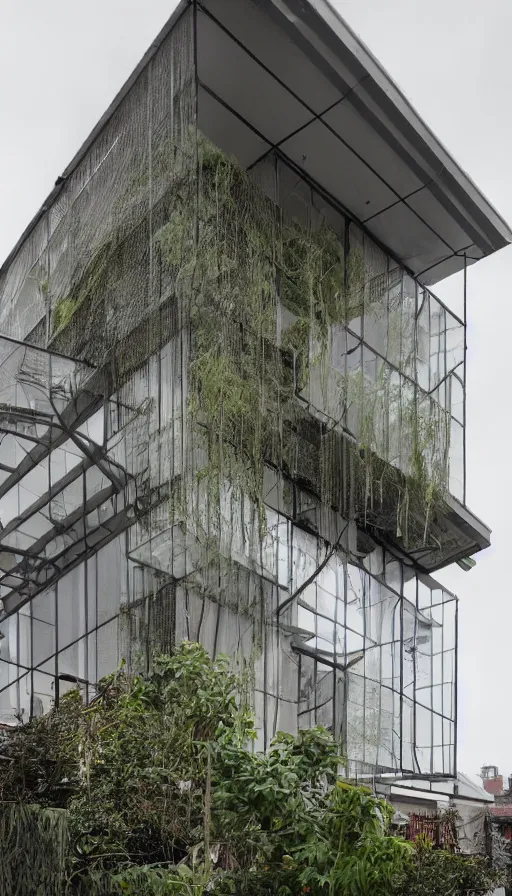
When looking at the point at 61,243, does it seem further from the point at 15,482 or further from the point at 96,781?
the point at 96,781

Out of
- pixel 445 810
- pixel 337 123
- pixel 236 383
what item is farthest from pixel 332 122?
pixel 445 810

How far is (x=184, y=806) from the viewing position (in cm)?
1041

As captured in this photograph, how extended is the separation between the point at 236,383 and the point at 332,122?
3.95m

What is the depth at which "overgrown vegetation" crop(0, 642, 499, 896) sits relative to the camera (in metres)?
9.74

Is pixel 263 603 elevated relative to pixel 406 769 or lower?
elevated

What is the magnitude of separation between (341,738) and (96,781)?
148 inches

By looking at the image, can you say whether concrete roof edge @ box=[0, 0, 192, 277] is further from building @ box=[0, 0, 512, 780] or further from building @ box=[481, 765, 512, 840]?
building @ box=[481, 765, 512, 840]

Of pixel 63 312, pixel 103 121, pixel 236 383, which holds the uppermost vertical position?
pixel 103 121

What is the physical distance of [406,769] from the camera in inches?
592

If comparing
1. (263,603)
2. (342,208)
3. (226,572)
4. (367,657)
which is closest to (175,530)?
(226,572)

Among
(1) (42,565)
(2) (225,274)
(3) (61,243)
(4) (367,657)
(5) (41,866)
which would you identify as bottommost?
(5) (41,866)

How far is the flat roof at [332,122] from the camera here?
1175cm

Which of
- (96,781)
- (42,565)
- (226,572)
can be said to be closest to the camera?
(96,781)

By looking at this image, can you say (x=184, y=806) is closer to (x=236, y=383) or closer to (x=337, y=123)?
(x=236, y=383)
